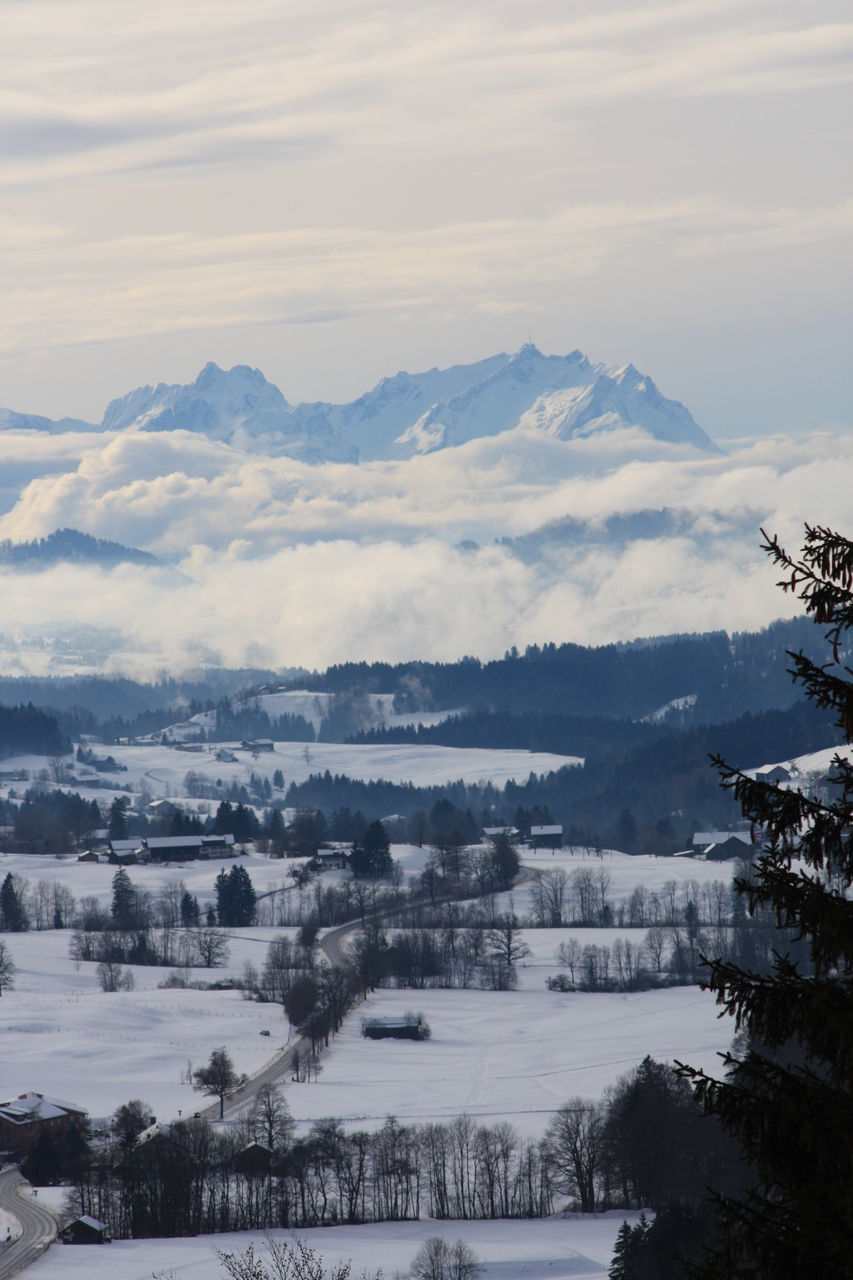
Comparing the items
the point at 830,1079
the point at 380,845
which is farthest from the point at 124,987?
the point at 830,1079

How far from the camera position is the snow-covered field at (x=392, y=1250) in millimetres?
44938

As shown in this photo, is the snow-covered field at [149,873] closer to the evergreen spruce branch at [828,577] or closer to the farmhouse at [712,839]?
the farmhouse at [712,839]

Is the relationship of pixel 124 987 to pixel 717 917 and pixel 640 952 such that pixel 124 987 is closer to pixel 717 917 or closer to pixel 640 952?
pixel 640 952

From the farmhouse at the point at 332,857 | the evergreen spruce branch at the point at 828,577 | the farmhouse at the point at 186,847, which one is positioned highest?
the evergreen spruce branch at the point at 828,577

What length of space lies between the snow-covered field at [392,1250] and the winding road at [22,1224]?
0.60m

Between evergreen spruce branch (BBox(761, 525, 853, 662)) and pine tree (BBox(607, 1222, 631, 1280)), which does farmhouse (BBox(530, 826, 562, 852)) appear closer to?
pine tree (BBox(607, 1222, 631, 1280))

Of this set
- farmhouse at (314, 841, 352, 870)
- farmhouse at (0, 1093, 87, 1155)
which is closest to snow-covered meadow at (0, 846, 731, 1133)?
farmhouse at (0, 1093, 87, 1155)

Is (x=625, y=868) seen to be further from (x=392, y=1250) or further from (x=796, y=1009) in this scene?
(x=796, y=1009)

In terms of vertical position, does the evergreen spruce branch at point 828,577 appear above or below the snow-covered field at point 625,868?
above

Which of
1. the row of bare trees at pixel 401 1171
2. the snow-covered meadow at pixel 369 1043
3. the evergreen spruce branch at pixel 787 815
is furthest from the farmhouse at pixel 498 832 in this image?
the evergreen spruce branch at pixel 787 815

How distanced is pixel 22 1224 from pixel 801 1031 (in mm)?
49297

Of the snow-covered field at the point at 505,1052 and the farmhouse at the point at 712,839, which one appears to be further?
the farmhouse at the point at 712,839

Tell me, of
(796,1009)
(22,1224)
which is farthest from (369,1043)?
(796,1009)

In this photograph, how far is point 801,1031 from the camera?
841 cm
